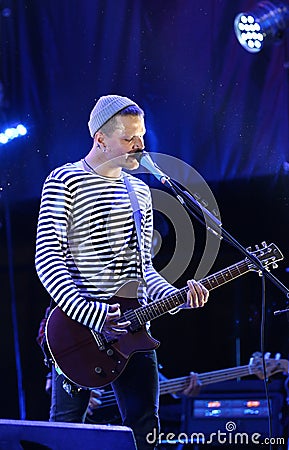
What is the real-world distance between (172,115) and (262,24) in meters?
0.69

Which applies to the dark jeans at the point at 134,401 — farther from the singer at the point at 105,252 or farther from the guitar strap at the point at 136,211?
the guitar strap at the point at 136,211

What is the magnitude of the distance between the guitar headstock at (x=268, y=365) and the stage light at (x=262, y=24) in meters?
1.69

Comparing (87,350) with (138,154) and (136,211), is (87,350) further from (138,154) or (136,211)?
(138,154)

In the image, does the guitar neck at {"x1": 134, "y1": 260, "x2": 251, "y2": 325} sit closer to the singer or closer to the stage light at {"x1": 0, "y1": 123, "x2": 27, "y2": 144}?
the singer

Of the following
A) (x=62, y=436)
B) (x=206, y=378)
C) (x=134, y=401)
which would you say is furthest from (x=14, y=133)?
(x=62, y=436)

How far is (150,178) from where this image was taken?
3922mm

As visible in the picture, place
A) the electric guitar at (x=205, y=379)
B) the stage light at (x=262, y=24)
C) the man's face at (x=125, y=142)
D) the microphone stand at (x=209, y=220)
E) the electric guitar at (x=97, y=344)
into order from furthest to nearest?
the stage light at (x=262, y=24) → the electric guitar at (x=205, y=379) → the man's face at (x=125, y=142) → the electric guitar at (x=97, y=344) → the microphone stand at (x=209, y=220)

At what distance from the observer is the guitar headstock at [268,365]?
375cm

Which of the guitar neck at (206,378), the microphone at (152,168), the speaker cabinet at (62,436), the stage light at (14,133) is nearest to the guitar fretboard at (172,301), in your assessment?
the microphone at (152,168)

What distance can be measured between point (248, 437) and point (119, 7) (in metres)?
2.40

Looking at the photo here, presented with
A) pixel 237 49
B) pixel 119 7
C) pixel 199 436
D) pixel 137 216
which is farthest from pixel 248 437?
pixel 119 7

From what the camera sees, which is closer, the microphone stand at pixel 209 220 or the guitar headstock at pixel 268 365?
the microphone stand at pixel 209 220

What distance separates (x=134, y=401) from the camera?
268 cm

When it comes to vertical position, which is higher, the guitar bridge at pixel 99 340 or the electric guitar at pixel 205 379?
the guitar bridge at pixel 99 340
